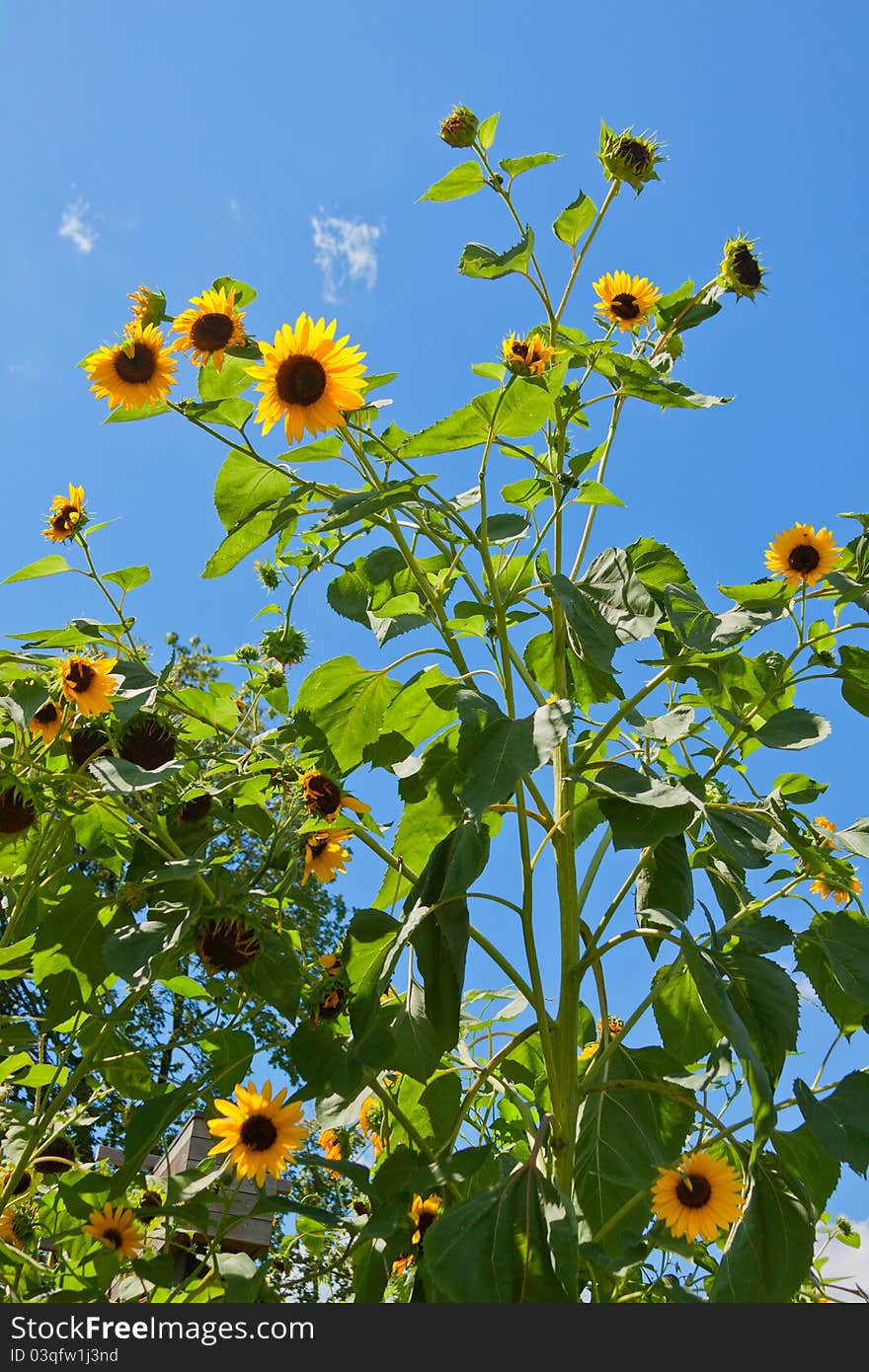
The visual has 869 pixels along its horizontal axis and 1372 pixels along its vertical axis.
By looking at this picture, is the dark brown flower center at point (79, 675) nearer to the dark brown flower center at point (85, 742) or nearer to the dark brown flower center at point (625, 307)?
the dark brown flower center at point (85, 742)

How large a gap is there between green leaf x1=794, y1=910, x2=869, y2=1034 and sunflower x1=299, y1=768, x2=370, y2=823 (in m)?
0.61

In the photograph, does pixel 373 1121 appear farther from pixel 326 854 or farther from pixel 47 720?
pixel 47 720

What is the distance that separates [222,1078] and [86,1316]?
1.03ft

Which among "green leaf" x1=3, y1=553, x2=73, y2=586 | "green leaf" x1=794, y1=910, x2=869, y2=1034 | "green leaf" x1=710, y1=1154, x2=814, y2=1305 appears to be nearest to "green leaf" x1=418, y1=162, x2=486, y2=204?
"green leaf" x1=3, y1=553, x2=73, y2=586

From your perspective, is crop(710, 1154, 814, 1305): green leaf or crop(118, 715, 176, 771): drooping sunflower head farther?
crop(118, 715, 176, 771): drooping sunflower head

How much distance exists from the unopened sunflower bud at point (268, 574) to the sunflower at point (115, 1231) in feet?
3.04

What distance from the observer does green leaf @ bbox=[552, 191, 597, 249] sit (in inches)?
66.4

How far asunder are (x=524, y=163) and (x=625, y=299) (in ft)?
0.94

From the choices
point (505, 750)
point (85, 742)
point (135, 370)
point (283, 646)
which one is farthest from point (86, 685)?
point (505, 750)

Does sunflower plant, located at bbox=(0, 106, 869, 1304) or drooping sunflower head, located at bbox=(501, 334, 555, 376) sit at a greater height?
drooping sunflower head, located at bbox=(501, 334, 555, 376)

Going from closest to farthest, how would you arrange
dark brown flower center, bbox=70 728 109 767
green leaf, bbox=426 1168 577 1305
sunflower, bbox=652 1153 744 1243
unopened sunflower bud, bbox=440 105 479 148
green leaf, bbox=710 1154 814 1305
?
green leaf, bbox=426 1168 577 1305
green leaf, bbox=710 1154 814 1305
sunflower, bbox=652 1153 744 1243
dark brown flower center, bbox=70 728 109 767
unopened sunflower bud, bbox=440 105 479 148

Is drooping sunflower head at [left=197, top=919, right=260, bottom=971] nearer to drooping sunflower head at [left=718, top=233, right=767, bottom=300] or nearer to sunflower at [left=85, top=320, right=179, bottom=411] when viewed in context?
sunflower at [left=85, top=320, right=179, bottom=411]

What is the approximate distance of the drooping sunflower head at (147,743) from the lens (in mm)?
1508

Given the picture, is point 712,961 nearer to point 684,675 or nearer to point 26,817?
point 684,675
